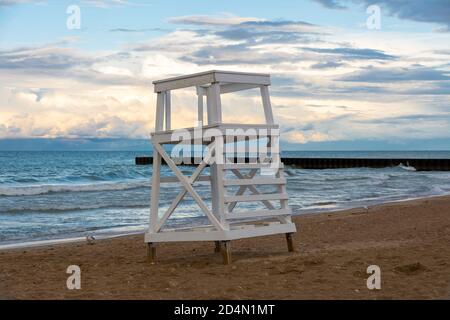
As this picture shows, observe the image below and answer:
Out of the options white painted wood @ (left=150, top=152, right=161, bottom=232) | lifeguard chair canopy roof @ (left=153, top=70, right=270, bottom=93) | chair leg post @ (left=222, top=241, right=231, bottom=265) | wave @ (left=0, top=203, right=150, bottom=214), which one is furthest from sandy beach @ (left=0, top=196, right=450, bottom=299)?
Answer: wave @ (left=0, top=203, right=150, bottom=214)

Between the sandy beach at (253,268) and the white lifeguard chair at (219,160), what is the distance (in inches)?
14.5

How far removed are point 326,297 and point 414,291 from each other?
77 cm

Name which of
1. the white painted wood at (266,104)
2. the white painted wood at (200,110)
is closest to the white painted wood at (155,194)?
the white painted wood at (200,110)

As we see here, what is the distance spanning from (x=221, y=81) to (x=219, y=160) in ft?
2.86

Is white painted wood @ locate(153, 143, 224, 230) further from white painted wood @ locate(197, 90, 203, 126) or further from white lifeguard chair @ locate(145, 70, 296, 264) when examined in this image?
white painted wood @ locate(197, 90, 203, 126)

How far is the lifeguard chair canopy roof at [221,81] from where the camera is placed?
806 cm

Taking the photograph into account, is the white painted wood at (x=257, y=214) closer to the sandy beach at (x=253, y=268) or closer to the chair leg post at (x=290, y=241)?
the chair leg post at (x=290, y=241)

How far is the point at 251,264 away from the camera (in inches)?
320

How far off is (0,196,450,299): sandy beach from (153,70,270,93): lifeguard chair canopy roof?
2036 millimetres

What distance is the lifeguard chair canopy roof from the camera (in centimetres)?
806

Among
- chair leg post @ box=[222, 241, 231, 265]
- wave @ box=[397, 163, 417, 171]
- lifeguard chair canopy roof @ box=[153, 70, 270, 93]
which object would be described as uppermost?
lifeguard chair canopy roof @ box=[153, 70, 270, 93]

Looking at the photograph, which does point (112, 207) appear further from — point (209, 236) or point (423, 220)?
point (209, 236)

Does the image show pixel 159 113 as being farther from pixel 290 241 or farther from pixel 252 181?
pixel 290 241
